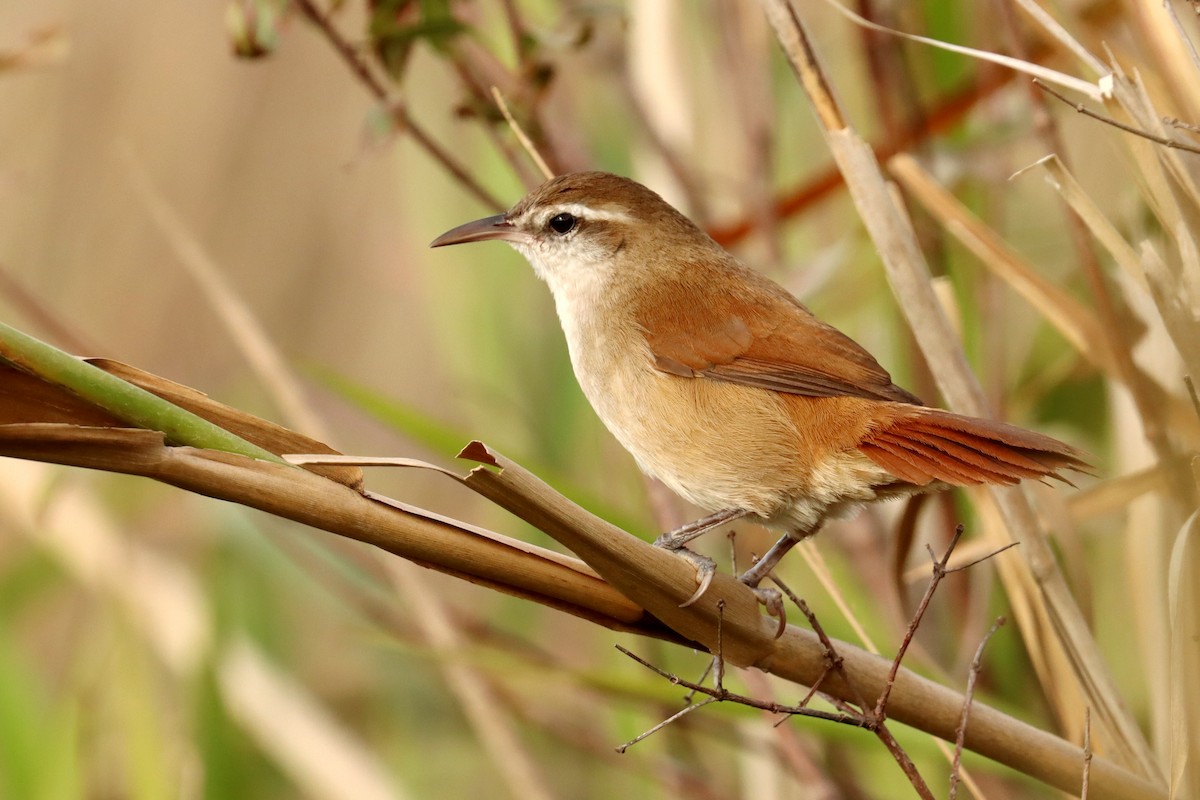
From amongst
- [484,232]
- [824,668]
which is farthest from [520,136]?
[824,668]

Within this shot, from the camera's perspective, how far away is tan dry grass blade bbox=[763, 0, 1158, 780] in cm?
175

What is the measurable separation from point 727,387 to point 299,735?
5.33 ft

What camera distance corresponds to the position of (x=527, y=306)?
→ 371 cm

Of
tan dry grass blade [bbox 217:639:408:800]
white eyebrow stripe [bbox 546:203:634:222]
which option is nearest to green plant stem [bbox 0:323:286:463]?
white eyebrow stripe [bbox 546:203:634:222]

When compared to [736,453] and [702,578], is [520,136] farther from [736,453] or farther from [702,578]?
[702,578]

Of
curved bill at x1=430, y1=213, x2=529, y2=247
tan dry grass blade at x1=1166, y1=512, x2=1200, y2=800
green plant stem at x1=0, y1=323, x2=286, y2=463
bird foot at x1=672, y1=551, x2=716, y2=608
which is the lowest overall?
tan dry grass blade at x1=1166, y1=512, x2=1200, y2=800

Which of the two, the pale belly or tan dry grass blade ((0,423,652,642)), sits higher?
tan dry grass blade ((0,423,652,642))

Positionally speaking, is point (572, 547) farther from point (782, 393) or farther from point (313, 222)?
point (313, 222)

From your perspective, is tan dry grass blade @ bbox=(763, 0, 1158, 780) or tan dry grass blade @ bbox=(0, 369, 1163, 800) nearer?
tan dry grass blade @ bbox=(0, 369, 1163, 800)

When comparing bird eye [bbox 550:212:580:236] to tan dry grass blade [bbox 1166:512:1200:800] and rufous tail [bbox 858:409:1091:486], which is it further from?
tan dry grass blade [bbox 1166:512:1200:800]

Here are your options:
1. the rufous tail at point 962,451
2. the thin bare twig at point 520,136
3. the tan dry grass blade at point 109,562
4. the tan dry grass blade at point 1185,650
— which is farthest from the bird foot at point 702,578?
the tan dry grass blade at point 109,562

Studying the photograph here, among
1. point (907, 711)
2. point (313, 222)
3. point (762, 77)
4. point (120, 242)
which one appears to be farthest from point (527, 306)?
point (907, 711)

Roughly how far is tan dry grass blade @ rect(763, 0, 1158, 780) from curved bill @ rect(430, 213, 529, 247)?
0.97 m

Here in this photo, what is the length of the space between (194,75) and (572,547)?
364cm
